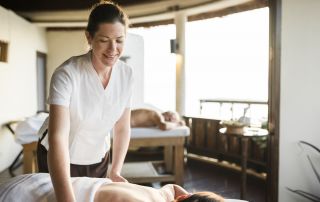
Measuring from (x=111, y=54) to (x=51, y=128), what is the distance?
33cm

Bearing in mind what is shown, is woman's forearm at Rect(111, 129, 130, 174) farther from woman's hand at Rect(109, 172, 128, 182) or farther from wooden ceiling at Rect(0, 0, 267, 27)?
wooden ceiling at Rect(0, 0, 267, 27)

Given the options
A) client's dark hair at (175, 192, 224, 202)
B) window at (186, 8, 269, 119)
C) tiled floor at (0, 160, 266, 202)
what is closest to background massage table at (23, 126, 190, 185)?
tiled floor at (0, 160, 266, 202)

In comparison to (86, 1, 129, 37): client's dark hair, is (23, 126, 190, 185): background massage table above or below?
below

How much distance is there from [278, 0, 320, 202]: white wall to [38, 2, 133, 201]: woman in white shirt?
157 centimetres

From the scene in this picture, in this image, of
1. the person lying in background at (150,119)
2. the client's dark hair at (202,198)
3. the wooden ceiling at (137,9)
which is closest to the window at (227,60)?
the wooden ceiling at (137,9)

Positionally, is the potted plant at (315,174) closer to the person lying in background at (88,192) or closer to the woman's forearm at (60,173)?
the person lying in background at (88,192)

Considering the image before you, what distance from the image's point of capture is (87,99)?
117cm

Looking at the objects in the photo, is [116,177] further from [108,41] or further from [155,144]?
[155,144]

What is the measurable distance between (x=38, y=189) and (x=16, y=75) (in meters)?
3.73

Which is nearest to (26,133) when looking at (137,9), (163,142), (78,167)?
(163,142)

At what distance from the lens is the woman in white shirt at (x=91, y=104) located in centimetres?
99

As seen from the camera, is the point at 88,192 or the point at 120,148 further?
the point at 120,148

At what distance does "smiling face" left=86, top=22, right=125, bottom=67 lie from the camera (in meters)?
1.07

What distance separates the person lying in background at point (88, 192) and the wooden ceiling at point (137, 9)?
10.5 feet
